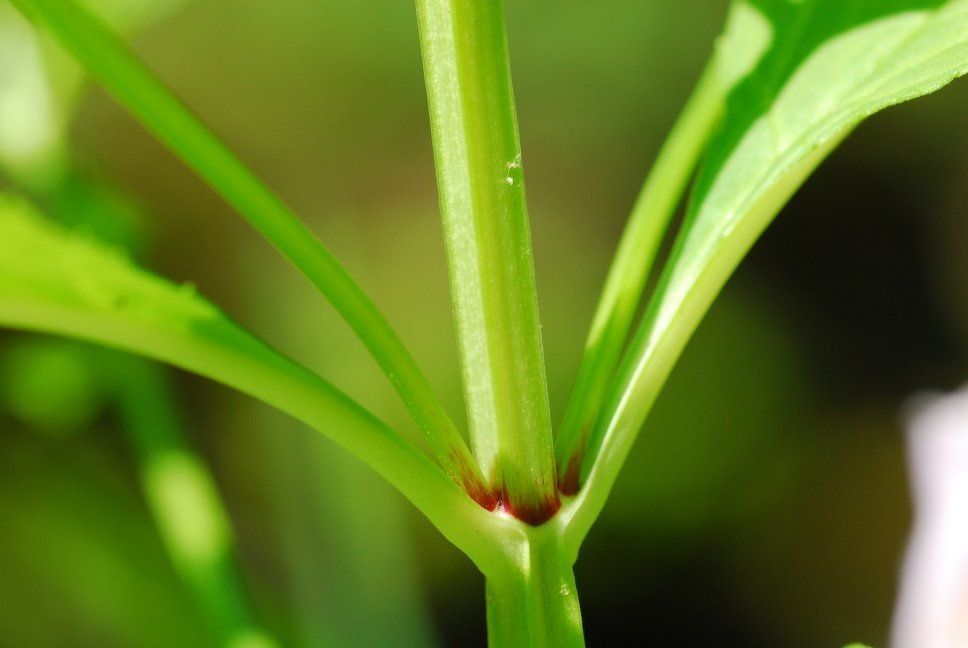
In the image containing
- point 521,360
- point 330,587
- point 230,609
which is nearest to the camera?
point 521,360

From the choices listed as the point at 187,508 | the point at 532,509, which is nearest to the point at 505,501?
the point at 532,509

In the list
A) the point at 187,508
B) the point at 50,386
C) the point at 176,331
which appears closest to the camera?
A: the point at 176,331

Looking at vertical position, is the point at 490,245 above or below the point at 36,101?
below

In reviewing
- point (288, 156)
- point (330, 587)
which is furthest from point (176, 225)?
point (330, 587)

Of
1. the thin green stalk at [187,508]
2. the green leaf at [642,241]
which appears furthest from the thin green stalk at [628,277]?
the thin green stalk at [187,508]

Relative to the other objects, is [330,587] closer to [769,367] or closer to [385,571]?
[385,571]

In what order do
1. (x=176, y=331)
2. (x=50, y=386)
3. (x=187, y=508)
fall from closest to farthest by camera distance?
(x=176, y=331), (x=187, y=508), (x=50, y=386)

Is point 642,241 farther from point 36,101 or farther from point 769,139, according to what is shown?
point 36,101
